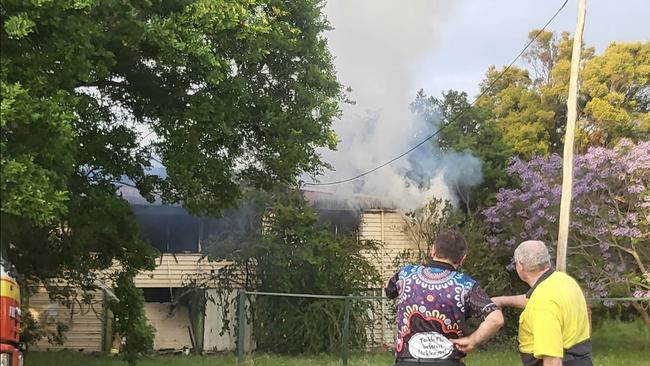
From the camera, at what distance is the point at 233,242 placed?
18250mm

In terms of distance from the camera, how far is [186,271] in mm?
20250

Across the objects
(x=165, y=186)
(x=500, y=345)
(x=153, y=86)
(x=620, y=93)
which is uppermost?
(x=620, y=93)

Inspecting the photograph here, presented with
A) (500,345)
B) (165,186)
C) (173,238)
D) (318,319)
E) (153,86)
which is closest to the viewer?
(153,86)

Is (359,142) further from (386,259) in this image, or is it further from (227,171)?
(227,171)

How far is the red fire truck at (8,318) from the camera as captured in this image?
5.93 metres

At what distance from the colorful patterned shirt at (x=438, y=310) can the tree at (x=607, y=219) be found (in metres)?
14.2

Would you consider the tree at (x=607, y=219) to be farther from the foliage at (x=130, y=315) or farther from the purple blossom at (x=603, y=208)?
the foliage at (x=130, y=315)

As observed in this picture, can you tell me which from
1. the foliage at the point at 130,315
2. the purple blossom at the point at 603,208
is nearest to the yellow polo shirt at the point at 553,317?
the foliage at the point at 130,315

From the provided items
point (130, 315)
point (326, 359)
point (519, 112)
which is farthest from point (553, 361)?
point (519, 112)

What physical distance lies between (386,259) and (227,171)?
10.3 m

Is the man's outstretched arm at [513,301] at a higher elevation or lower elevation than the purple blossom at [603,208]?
lower

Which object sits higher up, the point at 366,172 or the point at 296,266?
the point at 366,172

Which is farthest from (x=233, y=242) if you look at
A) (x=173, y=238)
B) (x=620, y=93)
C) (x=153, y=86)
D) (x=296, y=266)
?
(x=620, y=93)

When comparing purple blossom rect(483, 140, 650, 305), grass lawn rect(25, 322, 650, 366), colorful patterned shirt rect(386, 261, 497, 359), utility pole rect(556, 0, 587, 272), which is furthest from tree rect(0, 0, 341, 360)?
purple blossom rect(483, 140, 650, 305)
